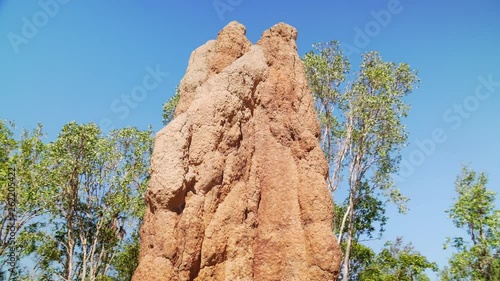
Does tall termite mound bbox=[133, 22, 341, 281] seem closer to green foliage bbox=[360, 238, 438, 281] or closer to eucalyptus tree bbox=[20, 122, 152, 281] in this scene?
eucalyptus tree bbox=[20, 122, 152, 281]

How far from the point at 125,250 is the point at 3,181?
345 inches

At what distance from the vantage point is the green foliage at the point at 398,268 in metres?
31.8

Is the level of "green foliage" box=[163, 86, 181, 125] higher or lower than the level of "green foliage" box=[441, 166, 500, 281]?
higher

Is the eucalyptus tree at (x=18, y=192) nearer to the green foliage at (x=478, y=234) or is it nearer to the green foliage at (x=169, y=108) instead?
the green foliage at (x=169, y=108)

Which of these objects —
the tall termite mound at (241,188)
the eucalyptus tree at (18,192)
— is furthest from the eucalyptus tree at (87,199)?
the tall termite mound at (241,188)

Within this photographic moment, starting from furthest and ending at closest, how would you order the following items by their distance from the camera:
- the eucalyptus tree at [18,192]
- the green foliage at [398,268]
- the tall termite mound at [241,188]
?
the green foliage at [398,268]
the eucalyptus tree at [18,192]
the tall termite mound at [241,188]

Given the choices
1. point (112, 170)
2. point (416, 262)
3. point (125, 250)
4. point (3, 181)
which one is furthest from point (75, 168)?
point (416, 262)

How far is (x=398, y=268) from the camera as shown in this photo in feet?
107

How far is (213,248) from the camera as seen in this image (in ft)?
37.3

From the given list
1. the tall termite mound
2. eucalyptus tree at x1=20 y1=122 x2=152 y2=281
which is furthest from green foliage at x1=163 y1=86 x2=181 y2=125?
the tall termite mound

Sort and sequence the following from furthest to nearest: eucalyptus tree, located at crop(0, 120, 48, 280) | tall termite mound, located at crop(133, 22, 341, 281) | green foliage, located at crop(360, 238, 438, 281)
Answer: green foliage, located at crop(360, 238, 438, 281), eucalyptus tree, located at crop(0, 120, 48, 280), tall termite mound, located at crop(133, 22, 341, 281)

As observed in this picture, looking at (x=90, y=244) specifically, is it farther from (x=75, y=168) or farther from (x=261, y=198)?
(x=261, y=198)

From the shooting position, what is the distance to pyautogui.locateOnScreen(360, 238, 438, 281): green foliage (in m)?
31.8

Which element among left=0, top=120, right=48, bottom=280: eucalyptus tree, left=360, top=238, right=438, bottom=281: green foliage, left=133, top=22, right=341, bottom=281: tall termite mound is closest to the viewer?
left=133, top=22, right=341, bottom=281: tall termite mound
